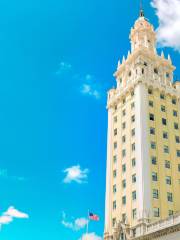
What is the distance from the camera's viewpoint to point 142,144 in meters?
72.3

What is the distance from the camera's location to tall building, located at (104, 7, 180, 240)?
222 ft

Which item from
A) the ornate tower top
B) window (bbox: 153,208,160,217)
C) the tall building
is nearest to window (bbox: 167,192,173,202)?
the tall building

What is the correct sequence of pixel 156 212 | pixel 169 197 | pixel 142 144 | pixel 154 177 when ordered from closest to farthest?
pixel 156 212 < pixel 169 197 < pixel 154 177 < pixel 142 144

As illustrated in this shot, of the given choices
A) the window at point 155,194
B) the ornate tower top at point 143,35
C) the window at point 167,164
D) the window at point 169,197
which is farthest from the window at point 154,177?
the ornate tower top at point 143,35

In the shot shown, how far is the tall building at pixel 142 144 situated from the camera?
222 ft

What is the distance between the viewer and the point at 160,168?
236 feet

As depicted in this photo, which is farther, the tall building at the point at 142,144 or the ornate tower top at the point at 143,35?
the ornate tower top at the point at 143,35

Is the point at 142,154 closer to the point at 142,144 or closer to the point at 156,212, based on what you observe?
the point at 142,144

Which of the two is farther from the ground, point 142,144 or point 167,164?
point 142,144

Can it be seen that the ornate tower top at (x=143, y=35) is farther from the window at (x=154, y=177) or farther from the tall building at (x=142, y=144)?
the window at (x=154, y=177)

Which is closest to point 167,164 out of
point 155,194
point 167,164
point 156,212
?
A: point 167,164

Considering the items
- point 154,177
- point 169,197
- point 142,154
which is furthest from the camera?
point 142,154

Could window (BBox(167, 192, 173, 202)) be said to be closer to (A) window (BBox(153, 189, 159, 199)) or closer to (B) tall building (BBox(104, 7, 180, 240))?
(B) tall building (BBox(104, 7, 180, 240))

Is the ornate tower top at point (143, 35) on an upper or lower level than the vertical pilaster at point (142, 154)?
upper
